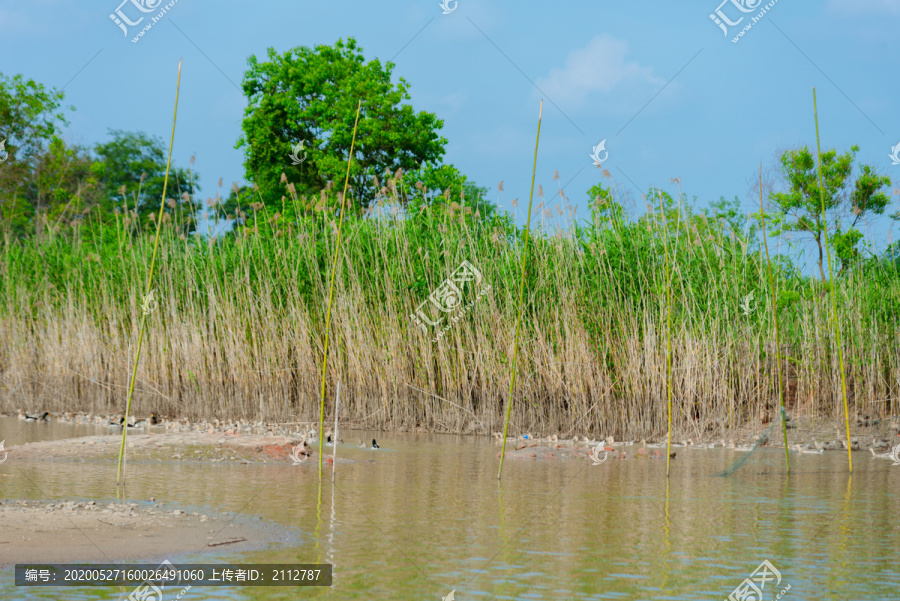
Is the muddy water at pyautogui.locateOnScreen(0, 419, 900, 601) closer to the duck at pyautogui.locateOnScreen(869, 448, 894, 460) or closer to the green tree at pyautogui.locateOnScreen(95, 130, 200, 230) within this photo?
the duck at pyautogui.locateOnScreen(869, 448, 894, 460)

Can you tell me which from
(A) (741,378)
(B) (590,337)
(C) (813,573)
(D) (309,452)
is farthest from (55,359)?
(C) (813,573)

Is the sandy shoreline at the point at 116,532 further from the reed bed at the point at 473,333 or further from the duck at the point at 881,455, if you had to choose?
the duck at the point at 881,455

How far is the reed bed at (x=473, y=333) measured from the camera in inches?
341

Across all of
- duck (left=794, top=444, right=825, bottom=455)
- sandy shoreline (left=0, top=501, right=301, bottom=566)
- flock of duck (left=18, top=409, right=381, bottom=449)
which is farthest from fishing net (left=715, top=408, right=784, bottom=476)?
sandy shoreline (left=0, top=501, right=301, bottom=566)

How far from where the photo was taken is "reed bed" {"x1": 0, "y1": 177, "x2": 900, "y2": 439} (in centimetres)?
866

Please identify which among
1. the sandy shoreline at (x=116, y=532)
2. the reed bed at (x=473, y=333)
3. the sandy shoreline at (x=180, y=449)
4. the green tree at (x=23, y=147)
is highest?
the green tree at (x=23, y=147)

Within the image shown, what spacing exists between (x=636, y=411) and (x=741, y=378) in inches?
41.4

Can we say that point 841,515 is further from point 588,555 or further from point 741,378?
point 741,378

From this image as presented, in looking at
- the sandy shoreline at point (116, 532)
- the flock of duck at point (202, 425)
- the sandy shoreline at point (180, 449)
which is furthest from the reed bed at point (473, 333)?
the sandy shoreline at point (116, 532)

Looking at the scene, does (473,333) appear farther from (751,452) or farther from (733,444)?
(751,452)

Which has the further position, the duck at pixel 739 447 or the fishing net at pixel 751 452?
the duck at pixel 739 447

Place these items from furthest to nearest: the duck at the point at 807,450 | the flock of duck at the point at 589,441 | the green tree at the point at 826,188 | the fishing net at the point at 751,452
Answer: the green tree at the point at 826,188 → the duck at the point at 807,450 → the flock of duck at the point at 589,441 → the fishing net at the point at 751,452

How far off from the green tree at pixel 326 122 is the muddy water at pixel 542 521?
70.3ft

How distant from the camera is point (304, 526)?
13.8 feet
